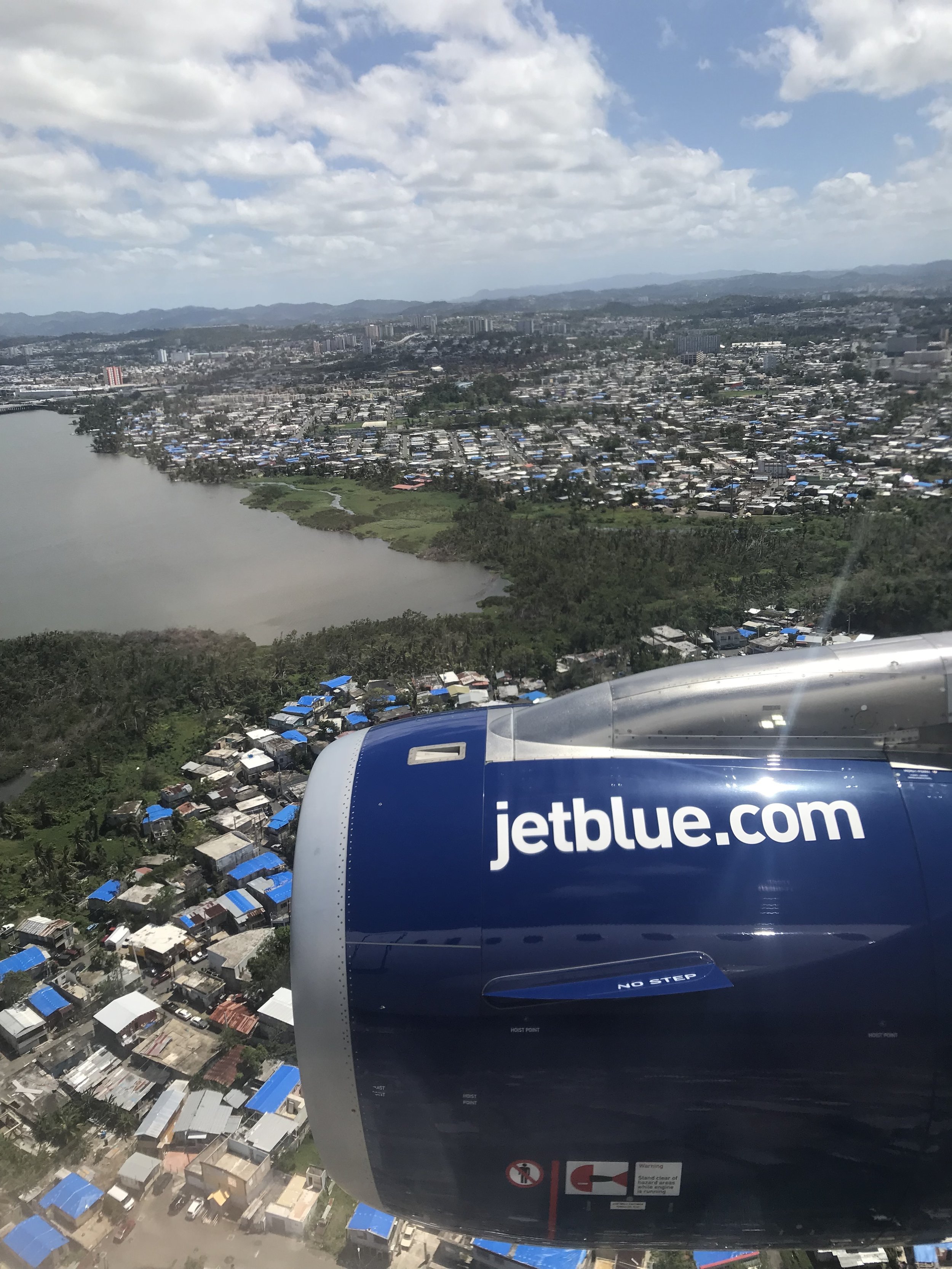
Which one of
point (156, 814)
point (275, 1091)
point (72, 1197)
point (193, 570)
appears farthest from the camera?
point (193, 570)

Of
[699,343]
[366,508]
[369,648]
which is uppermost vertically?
[699,343]

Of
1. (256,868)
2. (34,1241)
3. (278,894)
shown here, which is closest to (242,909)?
(278,894)

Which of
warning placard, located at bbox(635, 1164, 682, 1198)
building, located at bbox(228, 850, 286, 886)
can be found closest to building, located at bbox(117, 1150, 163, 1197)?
building, located at bbox(228, 850, 286, 886)

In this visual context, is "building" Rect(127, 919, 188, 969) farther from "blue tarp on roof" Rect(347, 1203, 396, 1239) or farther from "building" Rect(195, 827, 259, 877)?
"blue tarp on roof" Rect(347, 1203, 396, 1239)

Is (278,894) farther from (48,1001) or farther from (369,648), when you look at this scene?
(369,648)

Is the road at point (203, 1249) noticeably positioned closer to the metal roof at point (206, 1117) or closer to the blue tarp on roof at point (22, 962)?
the metal roof at point (206, 1117)

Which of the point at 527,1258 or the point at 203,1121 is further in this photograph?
the point at 203,1121

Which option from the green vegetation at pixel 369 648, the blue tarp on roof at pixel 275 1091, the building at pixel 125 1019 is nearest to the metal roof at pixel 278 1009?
the blue tarp on roof at pixel 275 1091
